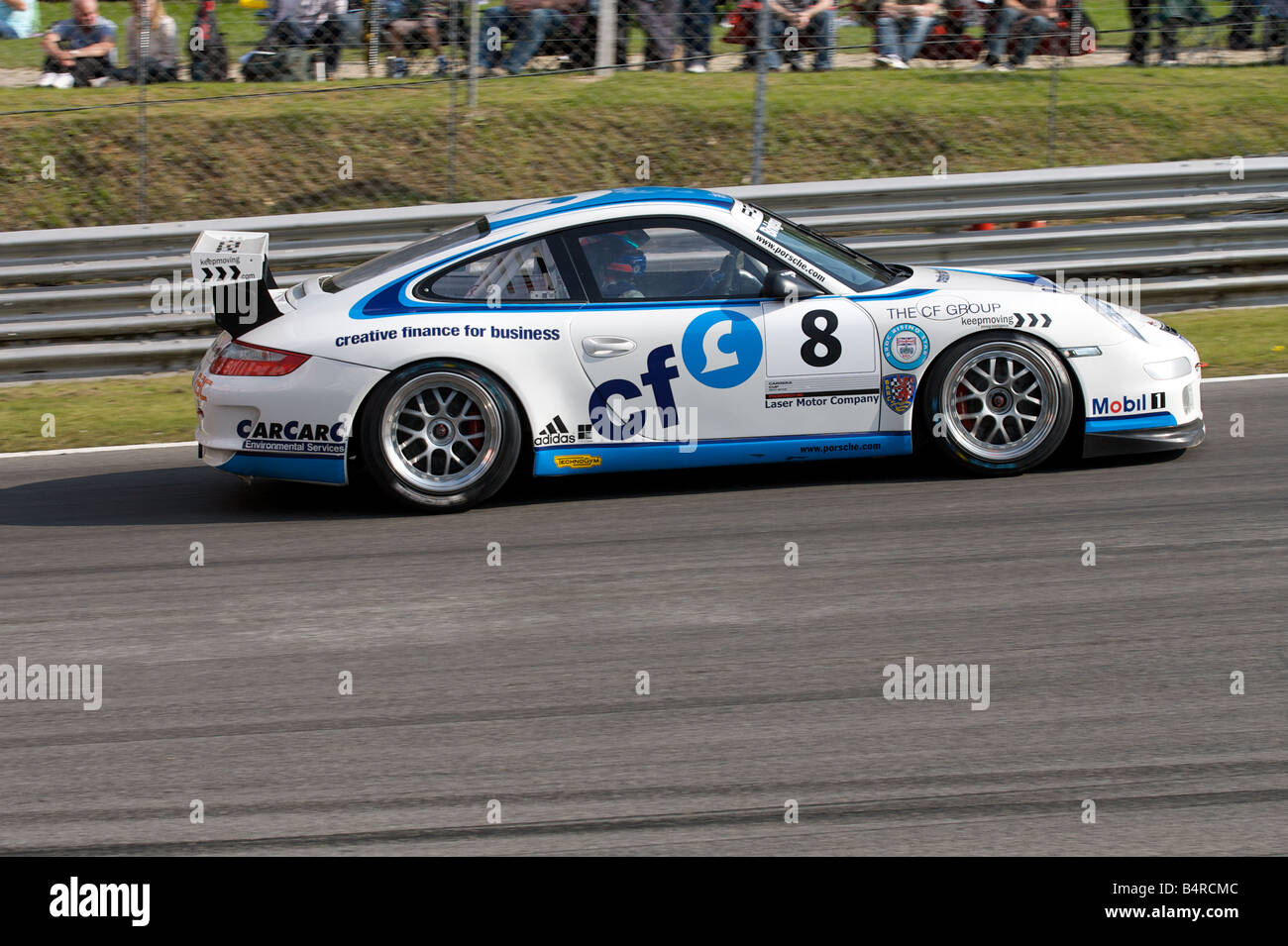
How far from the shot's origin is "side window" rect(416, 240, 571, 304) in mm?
6738

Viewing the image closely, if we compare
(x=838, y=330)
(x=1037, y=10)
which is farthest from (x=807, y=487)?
(x=1037, y=10)

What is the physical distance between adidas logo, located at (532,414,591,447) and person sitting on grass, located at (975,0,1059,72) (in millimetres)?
7415

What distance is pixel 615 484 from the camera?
23.5 ft

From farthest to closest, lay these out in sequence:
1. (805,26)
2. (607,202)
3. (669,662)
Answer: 1. (805,26)
2. (607,202)
3. (669,662)

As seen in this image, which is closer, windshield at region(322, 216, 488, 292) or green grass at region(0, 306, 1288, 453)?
windshield at region(322, 216, 488, 292)

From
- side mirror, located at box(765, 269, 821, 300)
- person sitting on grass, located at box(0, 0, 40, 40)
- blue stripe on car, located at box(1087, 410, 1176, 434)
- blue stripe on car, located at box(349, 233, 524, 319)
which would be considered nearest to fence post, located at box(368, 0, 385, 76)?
person sitting on grass, located at box(0, 0, 40, 40)

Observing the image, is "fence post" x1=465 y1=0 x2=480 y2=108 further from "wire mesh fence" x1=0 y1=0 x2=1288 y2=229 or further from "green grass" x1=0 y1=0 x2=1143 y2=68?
"green grass" x1=0 y1=0 x2=1143 y2=68

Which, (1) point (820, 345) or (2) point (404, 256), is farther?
(2) point (404, 256)

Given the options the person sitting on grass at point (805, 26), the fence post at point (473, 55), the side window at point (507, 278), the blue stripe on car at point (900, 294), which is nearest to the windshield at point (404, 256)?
the side window at point (507, 278)

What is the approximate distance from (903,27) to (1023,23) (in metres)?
1.00

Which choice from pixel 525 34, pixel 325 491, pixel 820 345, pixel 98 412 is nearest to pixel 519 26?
pixel 525 34

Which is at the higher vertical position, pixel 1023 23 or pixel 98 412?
pixel 1023 23

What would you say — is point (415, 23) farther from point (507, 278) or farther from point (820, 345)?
point (820, 345)

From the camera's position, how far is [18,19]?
40.5 feet
